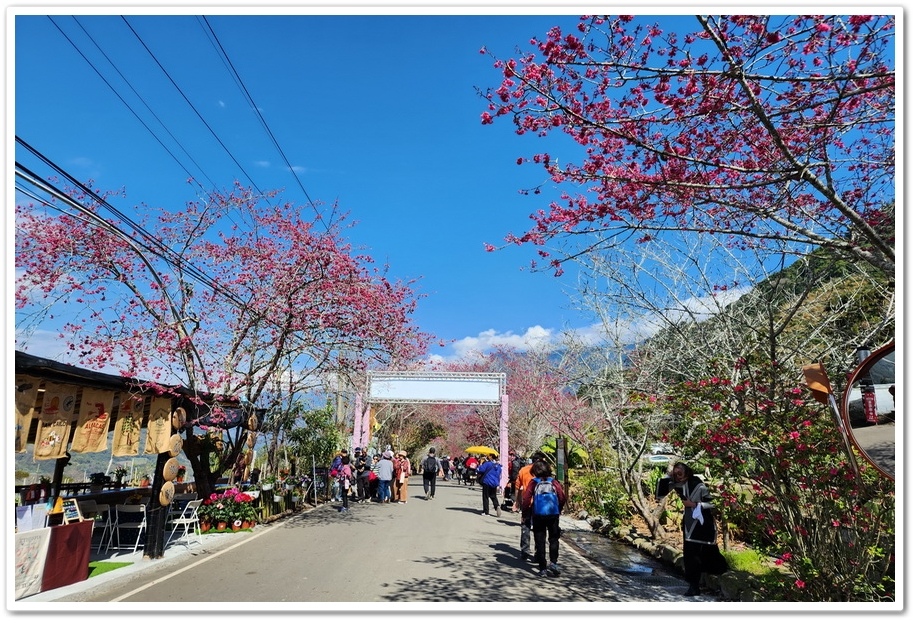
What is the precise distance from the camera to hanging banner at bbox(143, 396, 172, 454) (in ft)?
31.3

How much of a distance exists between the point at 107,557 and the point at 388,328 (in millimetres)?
6495

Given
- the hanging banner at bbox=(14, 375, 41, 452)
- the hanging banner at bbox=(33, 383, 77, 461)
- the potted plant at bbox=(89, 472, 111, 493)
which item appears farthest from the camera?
the potted plant at bbox=(89, 472, 111, 493)

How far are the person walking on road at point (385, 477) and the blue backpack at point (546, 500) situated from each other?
33.5ft

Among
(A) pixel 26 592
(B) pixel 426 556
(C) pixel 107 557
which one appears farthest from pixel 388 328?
(A) pixel 26 592

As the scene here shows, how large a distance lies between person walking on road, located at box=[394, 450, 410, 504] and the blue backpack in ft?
35.4

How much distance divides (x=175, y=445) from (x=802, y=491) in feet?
29.4

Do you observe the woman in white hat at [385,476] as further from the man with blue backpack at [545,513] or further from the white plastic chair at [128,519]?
the man with blue backpack at [545,513]

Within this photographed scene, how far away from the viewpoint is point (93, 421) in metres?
8.73

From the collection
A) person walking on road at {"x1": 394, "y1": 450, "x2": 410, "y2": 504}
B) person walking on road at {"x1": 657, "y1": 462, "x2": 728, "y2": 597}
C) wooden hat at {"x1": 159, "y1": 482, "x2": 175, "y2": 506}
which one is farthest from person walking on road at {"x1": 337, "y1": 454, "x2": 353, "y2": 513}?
person walking on road at {"x1": 657, "y1": 462, "x2": 728, "y2": 597}

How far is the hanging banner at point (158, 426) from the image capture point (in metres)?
9.55

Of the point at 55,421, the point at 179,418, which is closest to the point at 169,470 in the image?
the point at 179,418

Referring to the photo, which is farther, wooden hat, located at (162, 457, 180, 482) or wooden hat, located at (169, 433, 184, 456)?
wooden hat, located at (169, 433, 184, 456)

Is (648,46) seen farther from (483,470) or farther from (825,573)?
(483,470)

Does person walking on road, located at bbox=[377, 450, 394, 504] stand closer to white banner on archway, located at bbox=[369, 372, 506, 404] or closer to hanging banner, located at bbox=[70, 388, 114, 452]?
white banner on archway, located at bbox=[369, 372, 506, 404]
